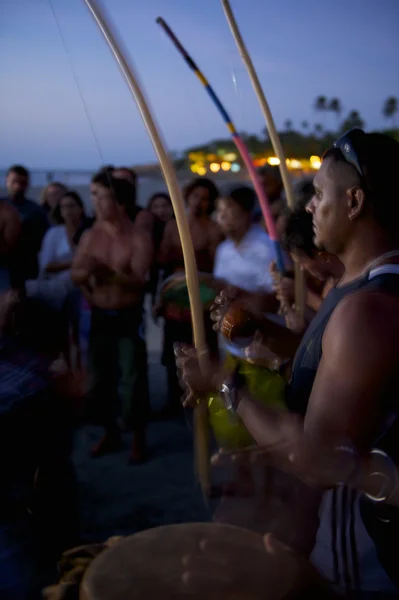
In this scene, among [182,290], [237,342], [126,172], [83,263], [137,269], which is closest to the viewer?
[237,342]

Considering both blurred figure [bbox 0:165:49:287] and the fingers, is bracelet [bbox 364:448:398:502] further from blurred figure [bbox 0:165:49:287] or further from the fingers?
blurred figure [bbox 0:165:49:287]

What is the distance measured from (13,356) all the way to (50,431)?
0.38 metres

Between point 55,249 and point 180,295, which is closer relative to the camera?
point 180,295

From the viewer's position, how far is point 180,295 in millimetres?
4555

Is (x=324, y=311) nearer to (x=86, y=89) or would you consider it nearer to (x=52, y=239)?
(x=86, y=89)

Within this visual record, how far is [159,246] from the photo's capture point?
19.5 feet

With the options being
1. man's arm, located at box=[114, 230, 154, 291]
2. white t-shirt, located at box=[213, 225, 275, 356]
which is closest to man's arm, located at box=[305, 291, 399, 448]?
white t-shirt, located at box=[213, 225, 275, 356]

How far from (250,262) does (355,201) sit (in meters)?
→ 2.87

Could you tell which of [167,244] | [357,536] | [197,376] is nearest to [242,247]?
[167,244]

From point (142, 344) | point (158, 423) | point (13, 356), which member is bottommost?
point (158, 423)

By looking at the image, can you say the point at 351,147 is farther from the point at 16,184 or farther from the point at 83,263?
the point at 16,184

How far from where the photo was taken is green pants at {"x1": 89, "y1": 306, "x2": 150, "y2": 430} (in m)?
4.82

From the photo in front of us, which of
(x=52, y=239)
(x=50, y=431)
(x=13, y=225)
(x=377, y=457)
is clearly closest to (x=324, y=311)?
(x=377, y=457)

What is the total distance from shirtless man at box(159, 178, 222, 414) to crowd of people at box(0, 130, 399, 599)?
15mm
